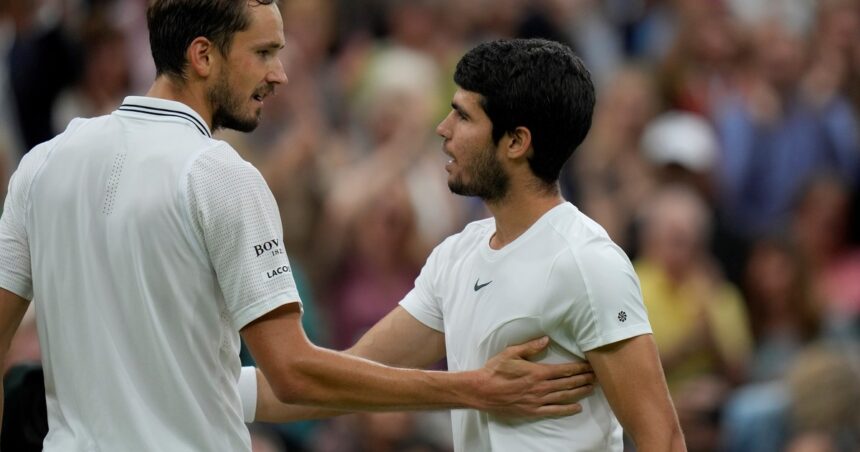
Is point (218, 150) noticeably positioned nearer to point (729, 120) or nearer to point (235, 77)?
point (235, 77)

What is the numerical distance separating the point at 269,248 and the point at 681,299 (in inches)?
166

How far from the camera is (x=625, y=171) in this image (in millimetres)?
8164

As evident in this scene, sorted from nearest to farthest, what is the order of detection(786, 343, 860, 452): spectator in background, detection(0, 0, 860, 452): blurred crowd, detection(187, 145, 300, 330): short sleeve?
1. detection(187, 145, 300, 330): short sleeve
2. detection(786, 343, 860, 452): spectator in background
3. detection(0, 0, 860, 452): blurred crowd

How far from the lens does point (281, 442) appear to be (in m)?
6.95

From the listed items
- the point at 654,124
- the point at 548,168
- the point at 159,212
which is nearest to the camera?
the point at 159,212

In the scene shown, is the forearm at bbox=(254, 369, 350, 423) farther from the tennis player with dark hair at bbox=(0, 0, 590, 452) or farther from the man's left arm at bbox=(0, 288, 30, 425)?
the man's left arm at bbox=(0, 288, 30, 425)

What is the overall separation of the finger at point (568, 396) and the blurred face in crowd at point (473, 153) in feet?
1.71

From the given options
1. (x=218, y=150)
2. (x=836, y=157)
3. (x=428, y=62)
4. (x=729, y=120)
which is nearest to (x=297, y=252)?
(x=428, y=62)

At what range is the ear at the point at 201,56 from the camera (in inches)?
135

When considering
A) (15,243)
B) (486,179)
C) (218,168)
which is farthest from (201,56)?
(486,179)

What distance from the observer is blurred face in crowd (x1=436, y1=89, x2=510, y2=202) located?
3.70 meters

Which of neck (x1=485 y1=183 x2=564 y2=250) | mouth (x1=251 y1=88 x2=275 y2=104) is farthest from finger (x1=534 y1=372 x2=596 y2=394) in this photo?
mouth (x1=251 y1=88 x2=275 y2=104)

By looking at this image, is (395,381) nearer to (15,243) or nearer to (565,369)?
(565,369)

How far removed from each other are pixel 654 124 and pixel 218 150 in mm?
5482
